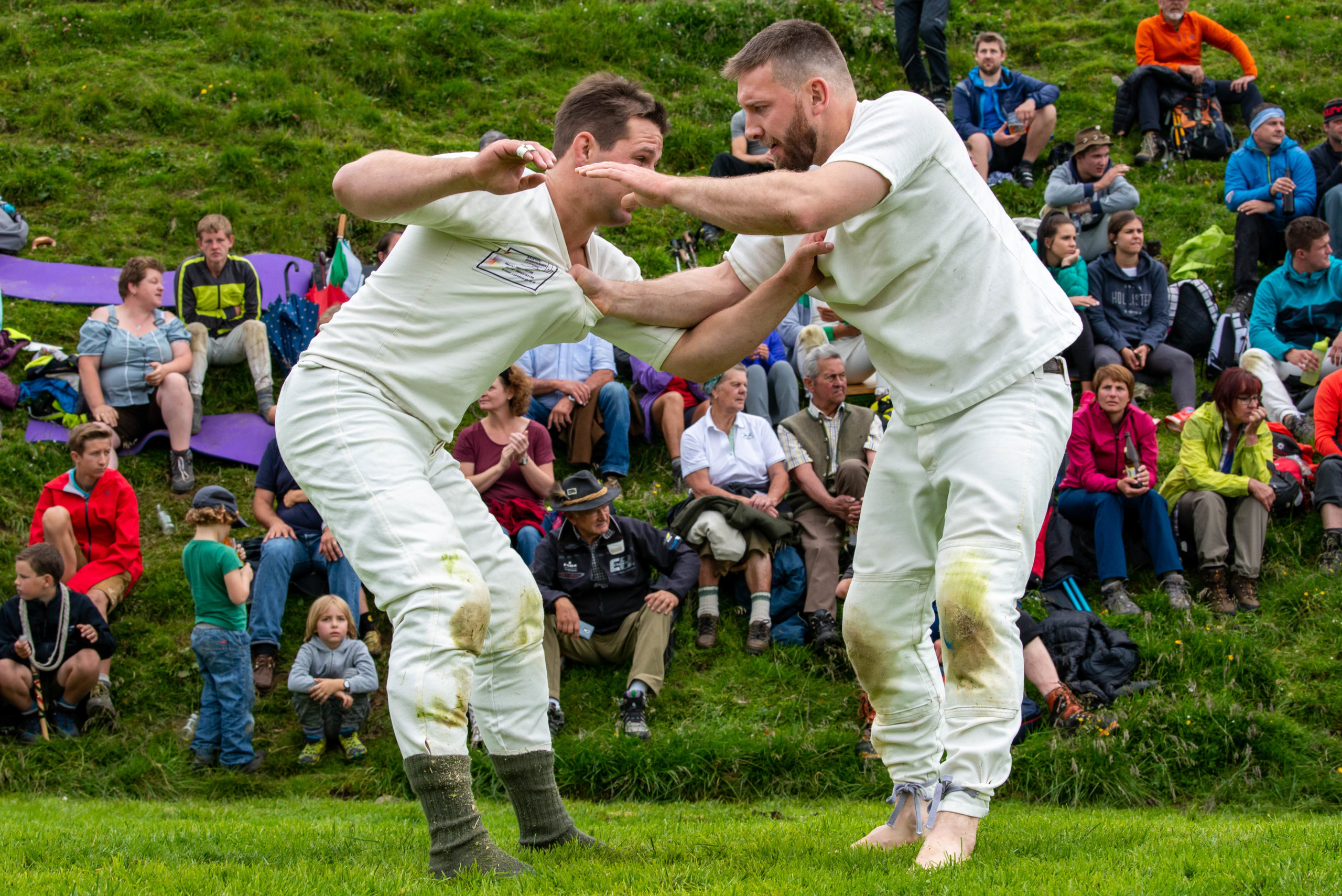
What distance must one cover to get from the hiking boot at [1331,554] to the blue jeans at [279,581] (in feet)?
23.6

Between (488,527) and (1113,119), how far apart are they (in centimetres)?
1343

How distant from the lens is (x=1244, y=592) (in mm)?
8383

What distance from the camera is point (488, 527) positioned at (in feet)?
14.5

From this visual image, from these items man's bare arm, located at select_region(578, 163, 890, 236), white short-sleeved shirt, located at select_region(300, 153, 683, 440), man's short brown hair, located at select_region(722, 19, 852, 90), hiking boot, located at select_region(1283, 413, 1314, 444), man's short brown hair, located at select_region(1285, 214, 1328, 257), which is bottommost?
hiking boot, located at select_region(1283, 413, 1314, 444)

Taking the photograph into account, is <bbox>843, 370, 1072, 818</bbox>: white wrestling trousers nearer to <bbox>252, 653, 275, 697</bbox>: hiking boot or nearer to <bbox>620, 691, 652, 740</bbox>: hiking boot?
<bbox>620, 691, 652, 740</bbox>: hiking boot

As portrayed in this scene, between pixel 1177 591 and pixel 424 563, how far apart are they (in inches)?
252

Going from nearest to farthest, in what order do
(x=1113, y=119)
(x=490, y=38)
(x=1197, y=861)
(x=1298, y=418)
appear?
(x=1197, y=861) < (x=1298, y=418) < (x=1113, y=119) < (x=490, y=38)

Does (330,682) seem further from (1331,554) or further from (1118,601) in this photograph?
(1331,554)

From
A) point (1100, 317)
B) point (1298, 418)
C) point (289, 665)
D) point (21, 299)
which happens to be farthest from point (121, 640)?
point (1298, 418)

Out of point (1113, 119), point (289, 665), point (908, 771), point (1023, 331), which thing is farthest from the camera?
point (1113, 119)

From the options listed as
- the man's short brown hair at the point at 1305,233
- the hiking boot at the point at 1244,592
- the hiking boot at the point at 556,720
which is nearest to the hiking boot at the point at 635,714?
the hiking boot at the point at 556,720

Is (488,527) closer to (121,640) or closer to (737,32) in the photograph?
(121,640)

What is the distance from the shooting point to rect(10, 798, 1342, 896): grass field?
335cm

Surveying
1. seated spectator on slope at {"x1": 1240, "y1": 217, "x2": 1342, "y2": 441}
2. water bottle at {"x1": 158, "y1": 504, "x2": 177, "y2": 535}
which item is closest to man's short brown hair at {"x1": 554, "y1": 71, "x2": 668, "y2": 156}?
water bottle at {"x1": 158, "y1": 504, "x2": 177, "y2": 535}
